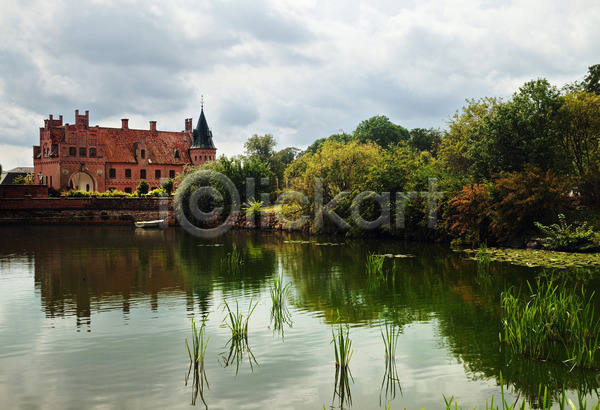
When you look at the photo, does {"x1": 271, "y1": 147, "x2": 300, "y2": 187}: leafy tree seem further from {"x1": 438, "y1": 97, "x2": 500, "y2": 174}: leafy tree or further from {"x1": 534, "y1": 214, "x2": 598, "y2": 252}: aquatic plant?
{"x1": 534, "y1": 214, "x2": 598, "y2": 252}: aquatic plant

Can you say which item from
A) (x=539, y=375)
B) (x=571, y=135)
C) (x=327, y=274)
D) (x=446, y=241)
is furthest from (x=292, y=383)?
(x=571, y=135)

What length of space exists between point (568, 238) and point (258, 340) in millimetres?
17749

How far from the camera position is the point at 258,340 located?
10531 millimetres

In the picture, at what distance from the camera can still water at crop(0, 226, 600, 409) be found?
25.4 feet

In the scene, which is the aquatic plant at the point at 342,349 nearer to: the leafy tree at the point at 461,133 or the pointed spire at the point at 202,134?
the leafy tree at the point at 461,133

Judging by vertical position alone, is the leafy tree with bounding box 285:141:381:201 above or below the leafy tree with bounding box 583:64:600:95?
below

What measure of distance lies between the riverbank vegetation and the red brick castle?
124 feet

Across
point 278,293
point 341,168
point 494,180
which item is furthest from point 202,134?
point 278,293

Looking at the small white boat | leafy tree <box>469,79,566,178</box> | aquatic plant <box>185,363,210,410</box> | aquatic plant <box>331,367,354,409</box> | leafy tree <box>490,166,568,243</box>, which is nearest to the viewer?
aquatic plant <box>331,367,354,409</box>

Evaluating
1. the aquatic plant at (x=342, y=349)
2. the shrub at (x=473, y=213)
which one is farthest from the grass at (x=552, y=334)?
the shrub at (x=473, y=213)

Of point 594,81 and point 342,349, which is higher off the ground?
point 594,81

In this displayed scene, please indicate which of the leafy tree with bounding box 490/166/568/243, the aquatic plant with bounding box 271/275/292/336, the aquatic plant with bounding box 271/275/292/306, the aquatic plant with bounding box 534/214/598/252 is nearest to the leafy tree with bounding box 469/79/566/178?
the leafy tree with bounding box 490/166/568/243

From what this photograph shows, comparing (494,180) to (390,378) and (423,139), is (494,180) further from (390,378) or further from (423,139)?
(423,139)

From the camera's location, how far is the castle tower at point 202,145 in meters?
76.5
